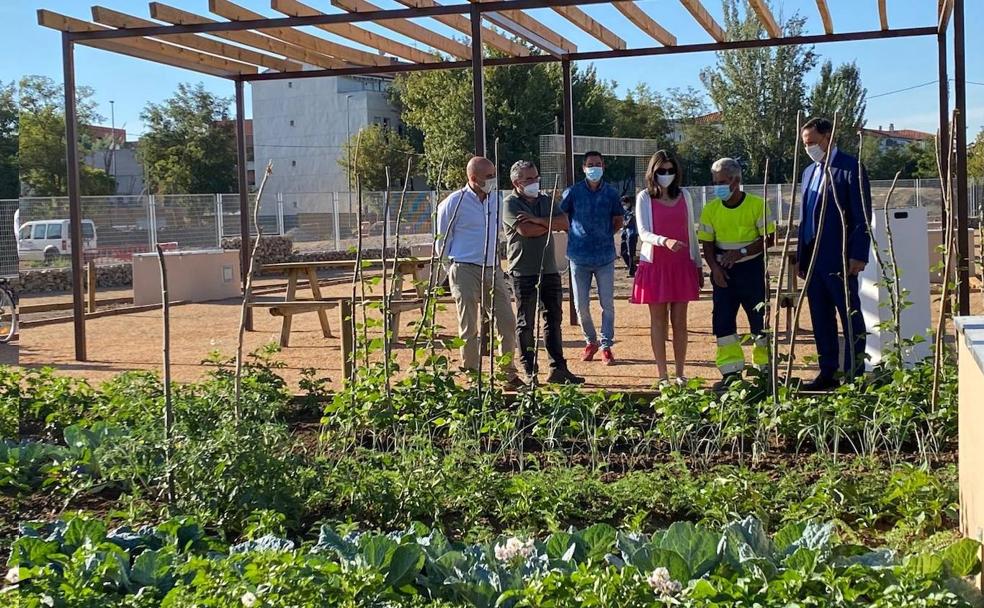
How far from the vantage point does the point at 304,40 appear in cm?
1119

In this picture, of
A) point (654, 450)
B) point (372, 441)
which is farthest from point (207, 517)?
point (654, 450)

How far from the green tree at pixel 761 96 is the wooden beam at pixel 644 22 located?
37600 mm

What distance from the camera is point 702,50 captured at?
11289 mm

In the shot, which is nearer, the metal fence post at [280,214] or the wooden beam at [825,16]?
the wooden beam at [825,16]

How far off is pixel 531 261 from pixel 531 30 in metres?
3.01

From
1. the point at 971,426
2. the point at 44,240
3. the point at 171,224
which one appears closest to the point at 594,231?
the point at 971,426

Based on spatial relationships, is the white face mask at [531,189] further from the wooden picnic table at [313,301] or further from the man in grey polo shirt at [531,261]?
the wooden picnic table at [313,301]

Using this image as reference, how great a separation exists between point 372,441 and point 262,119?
70978 mm

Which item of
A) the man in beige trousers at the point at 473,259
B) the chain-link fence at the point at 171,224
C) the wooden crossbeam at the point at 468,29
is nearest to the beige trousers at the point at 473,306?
the man in beige trousers at the point at 473,259

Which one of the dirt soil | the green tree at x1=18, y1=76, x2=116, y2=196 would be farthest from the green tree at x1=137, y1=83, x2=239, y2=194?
the dirt soil

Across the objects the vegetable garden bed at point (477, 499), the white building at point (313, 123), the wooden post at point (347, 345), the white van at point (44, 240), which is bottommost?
the vegetable garden bed at point (477, 499)

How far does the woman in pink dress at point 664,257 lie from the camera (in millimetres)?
7902

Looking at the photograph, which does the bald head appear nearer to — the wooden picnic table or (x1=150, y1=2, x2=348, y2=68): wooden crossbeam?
the wooden picnic table

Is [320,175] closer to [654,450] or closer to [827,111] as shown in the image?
[827,111]
